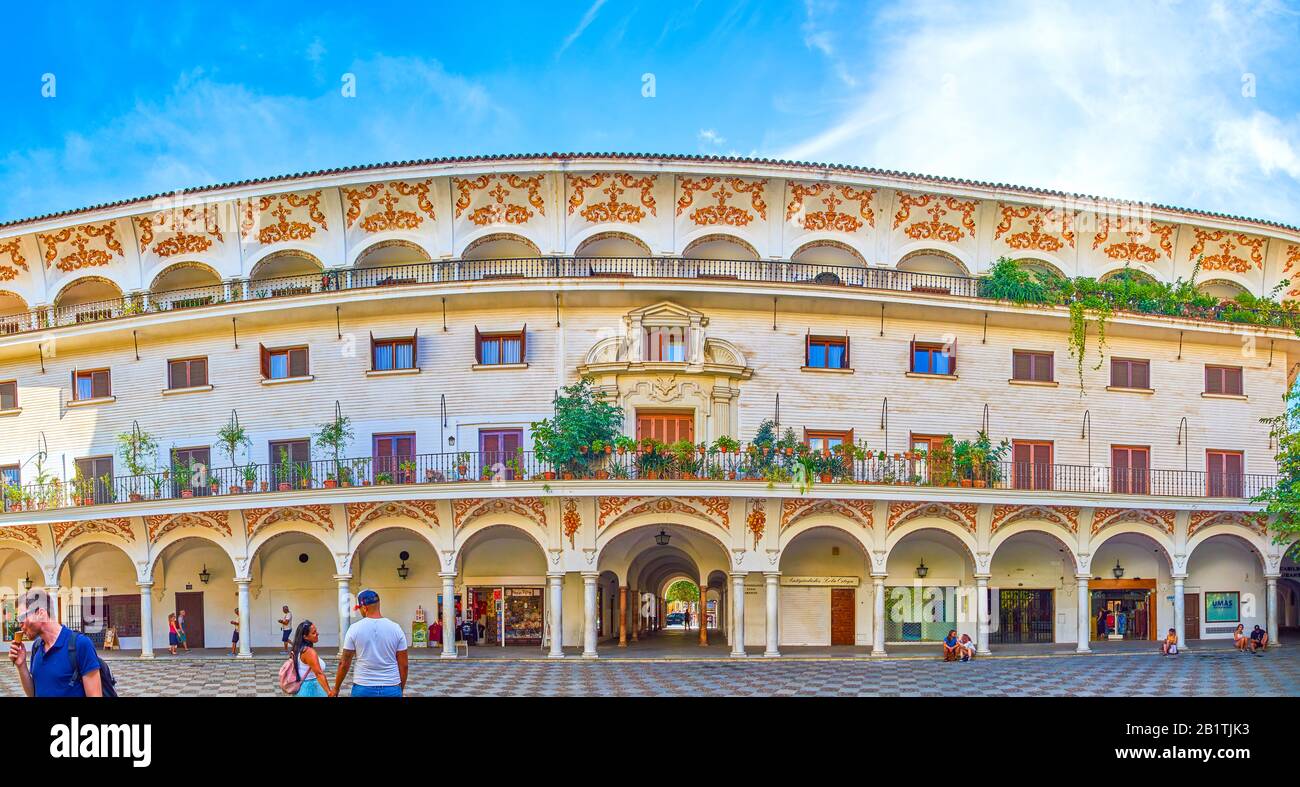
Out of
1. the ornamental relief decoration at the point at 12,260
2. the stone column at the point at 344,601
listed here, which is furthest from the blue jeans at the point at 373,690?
the ornamental relief decoration at the point at 12,260

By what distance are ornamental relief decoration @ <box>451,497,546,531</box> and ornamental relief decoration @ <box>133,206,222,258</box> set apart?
11644 mm

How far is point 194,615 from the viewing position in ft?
102

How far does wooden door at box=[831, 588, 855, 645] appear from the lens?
3008 centimetres

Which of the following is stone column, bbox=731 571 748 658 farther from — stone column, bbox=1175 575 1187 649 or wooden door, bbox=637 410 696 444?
stone column, bbox=1175 575 1187 649

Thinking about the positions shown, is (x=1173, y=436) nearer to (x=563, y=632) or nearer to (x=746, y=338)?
(x=746, y=338)

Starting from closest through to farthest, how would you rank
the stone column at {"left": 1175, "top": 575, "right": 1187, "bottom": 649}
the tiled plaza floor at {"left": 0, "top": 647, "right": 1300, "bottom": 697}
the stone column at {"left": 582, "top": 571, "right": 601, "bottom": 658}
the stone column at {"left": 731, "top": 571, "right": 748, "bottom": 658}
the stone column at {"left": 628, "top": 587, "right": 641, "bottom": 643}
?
the tiled plaza floor at {"left": 0, "top": 647, "right": 1300, "bottom": 697} < the stone column at {"left": 582, "top": 571, "right": 601, "bottom": 658} < the stone column at {"left": 731, "top": 571, "right": 748, "bottom": 658} < the stone column at {"left": 1175, "top": 575, "right": 1187, "bottom": 649} < the stone column at {"left": 628, "top": 587, "right": 641, "bottom": 643}

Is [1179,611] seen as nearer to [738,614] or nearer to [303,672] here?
[738,614]

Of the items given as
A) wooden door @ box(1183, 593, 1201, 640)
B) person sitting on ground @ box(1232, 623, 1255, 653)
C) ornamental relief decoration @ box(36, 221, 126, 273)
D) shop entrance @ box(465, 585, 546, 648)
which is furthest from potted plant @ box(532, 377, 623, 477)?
wooden door @ box(1183, 593, 1201, 640)

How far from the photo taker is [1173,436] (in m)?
31.7

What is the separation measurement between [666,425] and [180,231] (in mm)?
15729

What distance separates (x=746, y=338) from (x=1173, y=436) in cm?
1344

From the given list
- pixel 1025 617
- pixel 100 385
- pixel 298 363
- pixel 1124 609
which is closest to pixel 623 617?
pixel 298 363
